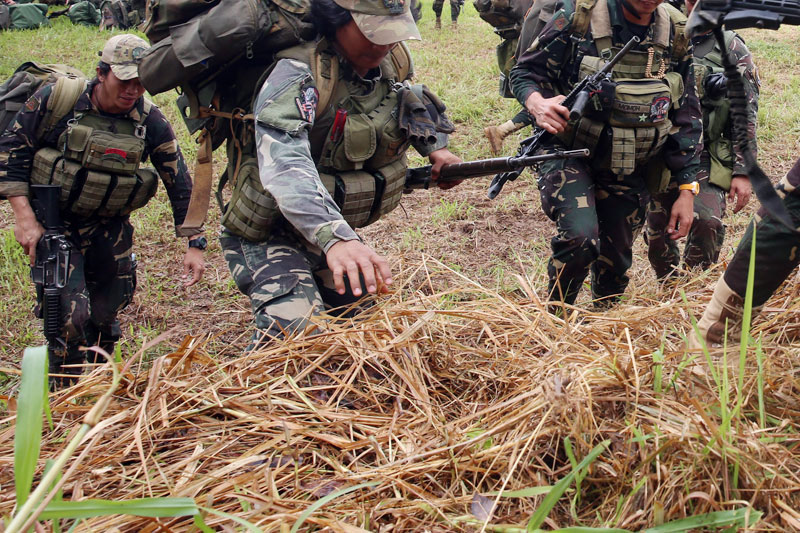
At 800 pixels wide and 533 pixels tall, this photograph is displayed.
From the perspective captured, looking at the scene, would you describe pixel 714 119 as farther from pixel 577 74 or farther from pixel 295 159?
pixel 295 159

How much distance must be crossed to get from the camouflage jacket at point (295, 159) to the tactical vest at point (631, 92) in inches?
58.6

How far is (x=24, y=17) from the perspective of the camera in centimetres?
1342

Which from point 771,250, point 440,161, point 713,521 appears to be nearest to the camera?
point 713,521

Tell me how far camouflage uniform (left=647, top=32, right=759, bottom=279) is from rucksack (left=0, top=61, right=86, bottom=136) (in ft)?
10.9

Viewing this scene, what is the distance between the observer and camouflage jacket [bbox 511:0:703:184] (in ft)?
11.6

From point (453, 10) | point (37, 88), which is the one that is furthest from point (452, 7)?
point (37, 88)

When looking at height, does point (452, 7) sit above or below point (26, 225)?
below

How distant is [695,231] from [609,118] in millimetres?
1026

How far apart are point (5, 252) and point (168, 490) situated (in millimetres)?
4815

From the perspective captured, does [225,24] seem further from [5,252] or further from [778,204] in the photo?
[5,252]

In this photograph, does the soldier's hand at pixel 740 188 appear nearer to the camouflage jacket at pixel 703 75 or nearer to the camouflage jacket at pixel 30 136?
the camouflage jacket at pixel 703 75

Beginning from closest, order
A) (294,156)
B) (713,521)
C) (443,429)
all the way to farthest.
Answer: (713,521) → (443,429) → (294,156)

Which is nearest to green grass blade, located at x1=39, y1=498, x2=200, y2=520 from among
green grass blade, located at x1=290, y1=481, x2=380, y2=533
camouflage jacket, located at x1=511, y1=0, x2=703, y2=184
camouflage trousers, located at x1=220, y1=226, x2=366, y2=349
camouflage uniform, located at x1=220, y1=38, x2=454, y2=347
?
green grass blade, located at x1=290, y1=481, x2=380, y2=533

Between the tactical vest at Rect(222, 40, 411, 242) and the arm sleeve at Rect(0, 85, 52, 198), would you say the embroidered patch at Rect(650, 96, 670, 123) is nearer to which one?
the tactical vest at Rect(222, 40, 411, 242)
